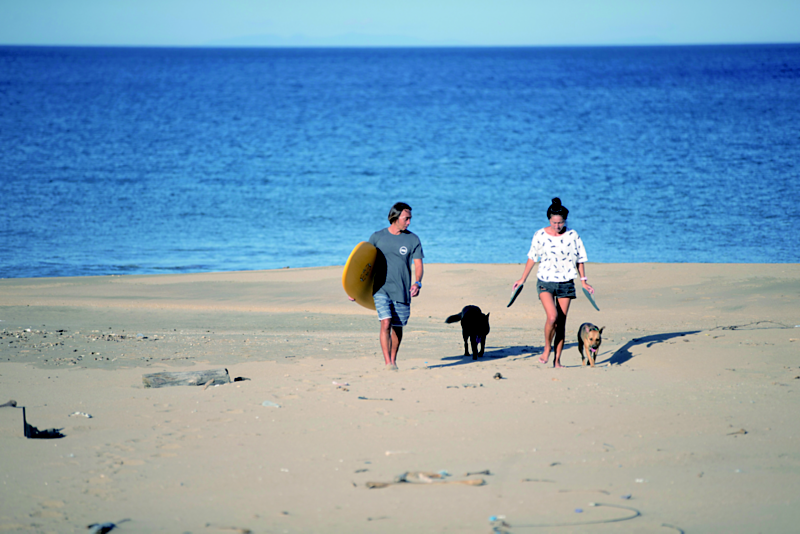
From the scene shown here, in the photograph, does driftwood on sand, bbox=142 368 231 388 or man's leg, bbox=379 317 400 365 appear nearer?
driftwood on sand, bbox=142 368 231 388

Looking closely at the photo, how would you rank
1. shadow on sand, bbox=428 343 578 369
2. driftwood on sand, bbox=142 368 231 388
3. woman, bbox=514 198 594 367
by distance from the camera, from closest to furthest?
driftwood on sand, bbox=142 368 231 388, woman, bbox=514 198 594 367, shadow on sand, bbox=428 343 578 369

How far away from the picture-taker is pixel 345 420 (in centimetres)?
520

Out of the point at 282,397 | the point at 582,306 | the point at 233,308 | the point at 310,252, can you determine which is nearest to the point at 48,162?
the point at 310,252

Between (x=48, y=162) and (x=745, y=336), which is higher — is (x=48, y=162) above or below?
above

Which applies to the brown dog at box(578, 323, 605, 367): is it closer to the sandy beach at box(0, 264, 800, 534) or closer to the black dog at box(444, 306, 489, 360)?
the sandy beach at box(0, 264, 800, 534)

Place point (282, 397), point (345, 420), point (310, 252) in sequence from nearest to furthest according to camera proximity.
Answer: point (345, 420), point (282, 397), point (310, 252)

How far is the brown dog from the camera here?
7.13 metres

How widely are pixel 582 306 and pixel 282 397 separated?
7136 mm

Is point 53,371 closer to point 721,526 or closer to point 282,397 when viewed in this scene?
point 282,397

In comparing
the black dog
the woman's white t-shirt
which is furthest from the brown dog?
the black dog

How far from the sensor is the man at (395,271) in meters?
6.84

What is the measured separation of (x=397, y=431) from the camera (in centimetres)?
494

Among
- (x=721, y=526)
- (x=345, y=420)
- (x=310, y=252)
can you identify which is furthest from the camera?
(x=310, y=252)

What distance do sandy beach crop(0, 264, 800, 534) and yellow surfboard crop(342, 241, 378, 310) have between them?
80 centimetres
